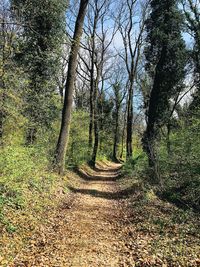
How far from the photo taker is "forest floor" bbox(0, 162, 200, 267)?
565 centimetres

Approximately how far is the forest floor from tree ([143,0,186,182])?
10.8 metres

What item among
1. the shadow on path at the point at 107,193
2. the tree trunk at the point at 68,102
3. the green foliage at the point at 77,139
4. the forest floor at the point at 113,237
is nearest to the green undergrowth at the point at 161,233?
the forest floor at the point at 113,237

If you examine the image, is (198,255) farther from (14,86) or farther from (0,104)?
(14,86)

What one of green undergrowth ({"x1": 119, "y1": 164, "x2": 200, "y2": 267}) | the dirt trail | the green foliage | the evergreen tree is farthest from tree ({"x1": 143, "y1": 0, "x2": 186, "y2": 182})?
the dirt trail

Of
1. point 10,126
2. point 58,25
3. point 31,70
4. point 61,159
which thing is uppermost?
point 58,25

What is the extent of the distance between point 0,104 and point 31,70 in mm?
7342

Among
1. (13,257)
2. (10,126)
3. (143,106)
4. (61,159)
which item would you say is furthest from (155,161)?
(143,106)

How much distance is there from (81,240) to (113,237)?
81 centimetres

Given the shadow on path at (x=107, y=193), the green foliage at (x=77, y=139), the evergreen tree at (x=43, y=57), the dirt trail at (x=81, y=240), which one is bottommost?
the dirt trail at (x=81, y=240)

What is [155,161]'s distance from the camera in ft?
44.3

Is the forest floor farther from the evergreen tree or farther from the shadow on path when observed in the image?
the evergreen tree

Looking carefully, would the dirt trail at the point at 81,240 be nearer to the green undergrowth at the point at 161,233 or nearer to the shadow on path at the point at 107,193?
the green undergrowth at the point at 161,233

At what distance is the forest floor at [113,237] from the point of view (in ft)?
18.5

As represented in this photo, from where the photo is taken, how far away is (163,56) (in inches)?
870
